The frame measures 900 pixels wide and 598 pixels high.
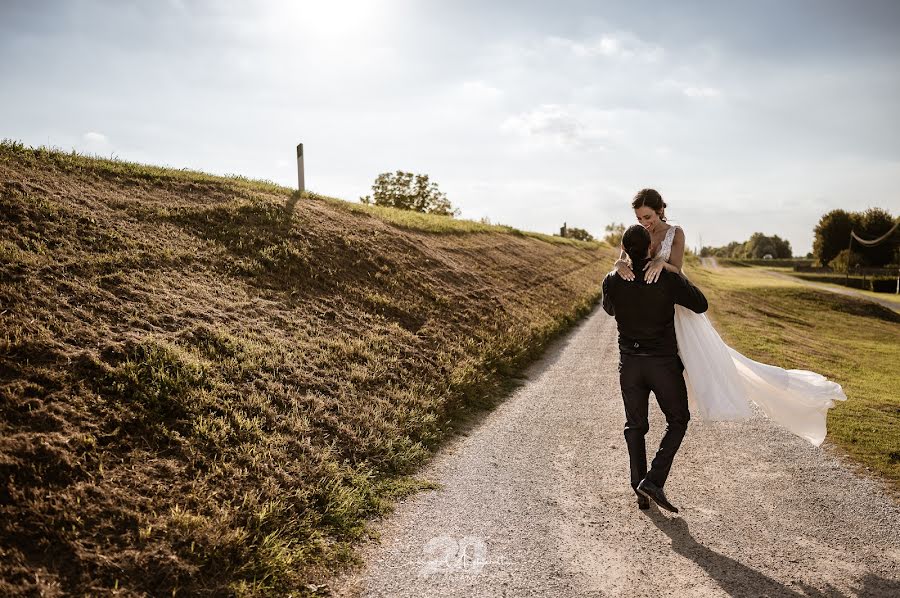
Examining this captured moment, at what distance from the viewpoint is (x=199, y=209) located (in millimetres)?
12461

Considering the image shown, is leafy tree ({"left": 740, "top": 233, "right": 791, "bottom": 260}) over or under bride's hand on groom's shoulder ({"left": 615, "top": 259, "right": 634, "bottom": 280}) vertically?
over

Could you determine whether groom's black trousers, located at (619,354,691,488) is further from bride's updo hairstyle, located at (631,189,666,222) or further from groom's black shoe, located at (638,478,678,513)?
bride's updo hairstyle, located at (631,189,666,222)

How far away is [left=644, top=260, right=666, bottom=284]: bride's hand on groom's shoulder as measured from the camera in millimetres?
4991

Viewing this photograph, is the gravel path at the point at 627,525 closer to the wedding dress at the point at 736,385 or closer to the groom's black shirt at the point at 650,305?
the wedding dress at the point at 736,385

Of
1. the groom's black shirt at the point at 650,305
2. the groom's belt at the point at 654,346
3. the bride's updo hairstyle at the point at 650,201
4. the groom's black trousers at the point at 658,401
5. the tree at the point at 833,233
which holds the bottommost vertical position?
the groom's black trousers at the point at 658,401

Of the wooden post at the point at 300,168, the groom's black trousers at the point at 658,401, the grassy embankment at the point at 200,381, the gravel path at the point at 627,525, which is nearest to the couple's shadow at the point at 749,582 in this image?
the gravel path at the point at 627,525

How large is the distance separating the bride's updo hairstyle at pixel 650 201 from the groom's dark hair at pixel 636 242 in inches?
24.5

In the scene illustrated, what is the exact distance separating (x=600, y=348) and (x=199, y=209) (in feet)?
35.0

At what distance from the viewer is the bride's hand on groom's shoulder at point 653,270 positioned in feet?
16.4

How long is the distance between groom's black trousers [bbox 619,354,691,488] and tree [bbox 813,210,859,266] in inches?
4022

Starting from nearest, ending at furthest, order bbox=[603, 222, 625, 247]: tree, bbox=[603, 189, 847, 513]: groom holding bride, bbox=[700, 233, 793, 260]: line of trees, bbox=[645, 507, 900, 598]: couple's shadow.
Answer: bbox=[645, 507, 900, 598]: couple's shadow < bbox=[603, 189, 847, 513]: groom holding bride < bbox=[603, 222, 625, 247]: tree < bbox=[700, 233, 793, 260]: line of trees

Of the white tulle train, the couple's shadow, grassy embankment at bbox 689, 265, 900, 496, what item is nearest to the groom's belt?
the white tulle train

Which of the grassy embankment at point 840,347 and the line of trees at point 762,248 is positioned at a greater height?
the line of trees at point 762,248

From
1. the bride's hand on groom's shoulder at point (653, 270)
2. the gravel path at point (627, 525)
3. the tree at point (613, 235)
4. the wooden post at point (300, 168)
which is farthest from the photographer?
the tree at point (613, 235)
